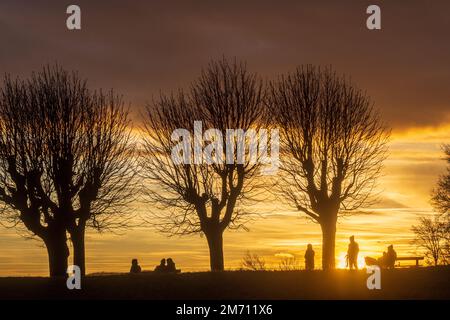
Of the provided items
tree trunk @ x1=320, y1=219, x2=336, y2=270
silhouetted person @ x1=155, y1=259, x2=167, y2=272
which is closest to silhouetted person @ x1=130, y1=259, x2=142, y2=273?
silhouetted person @ x1=155, y1=259, x2=167, y2=272

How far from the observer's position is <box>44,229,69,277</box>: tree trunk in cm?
4925

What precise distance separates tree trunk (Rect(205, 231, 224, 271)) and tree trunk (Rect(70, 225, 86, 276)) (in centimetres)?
787

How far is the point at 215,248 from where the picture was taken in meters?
49.3

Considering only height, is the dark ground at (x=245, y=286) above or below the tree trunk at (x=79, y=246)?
below

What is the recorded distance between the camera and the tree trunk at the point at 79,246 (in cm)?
5038

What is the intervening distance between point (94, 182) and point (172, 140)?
5602 mm

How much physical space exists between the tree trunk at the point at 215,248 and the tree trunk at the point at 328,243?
247 inches

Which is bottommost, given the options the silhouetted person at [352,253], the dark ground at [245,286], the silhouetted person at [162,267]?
the dark ground at [245,286]

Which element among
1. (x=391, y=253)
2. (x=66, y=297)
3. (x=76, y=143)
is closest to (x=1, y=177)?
(x=76, y=143)

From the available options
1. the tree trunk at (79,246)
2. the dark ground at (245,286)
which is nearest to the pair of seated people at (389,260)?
the dark ground at (245,286)

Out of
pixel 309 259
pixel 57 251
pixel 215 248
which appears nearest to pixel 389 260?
pixel 309 259

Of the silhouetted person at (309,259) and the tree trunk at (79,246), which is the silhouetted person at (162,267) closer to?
the tree trunk at (79,246)

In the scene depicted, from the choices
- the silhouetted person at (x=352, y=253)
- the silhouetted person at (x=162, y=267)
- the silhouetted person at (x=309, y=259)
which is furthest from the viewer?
the silhouetted person at (x=162, y=267)

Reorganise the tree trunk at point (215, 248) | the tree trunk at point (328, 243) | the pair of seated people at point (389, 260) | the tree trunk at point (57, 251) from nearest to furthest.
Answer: the pair of seated people at point (389, 260) → the tree trunk at point (215, 248) → the tree trunk at point (57, 251) → the tree trunk at point (328, 243)
